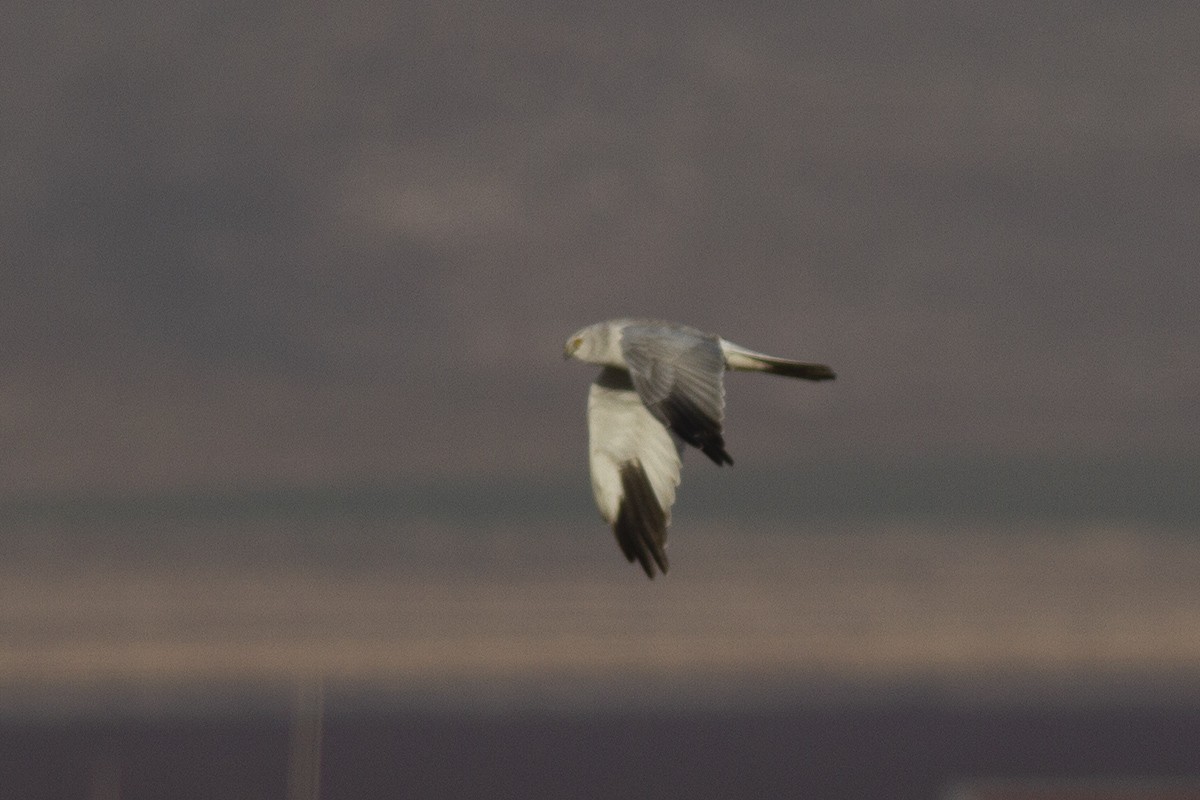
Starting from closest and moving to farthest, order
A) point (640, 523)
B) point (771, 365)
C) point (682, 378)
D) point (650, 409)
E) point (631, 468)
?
point (650, 409), point (682, 378), point (771, 365), point (640, 523), point (631, 468)

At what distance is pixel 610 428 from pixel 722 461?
19.7 ft

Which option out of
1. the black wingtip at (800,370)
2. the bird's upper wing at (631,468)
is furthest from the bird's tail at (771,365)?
the bird's upper wing at (631,468)

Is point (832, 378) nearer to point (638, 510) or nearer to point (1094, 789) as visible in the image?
point (638, 510)

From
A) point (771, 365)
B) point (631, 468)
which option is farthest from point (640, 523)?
point (771, 365)

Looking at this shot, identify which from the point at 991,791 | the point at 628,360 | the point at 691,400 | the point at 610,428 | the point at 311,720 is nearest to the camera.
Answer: the point at 691,400

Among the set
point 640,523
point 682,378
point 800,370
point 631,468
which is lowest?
point 640,523

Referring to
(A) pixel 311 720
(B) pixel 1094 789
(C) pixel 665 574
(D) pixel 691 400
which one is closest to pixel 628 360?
(D) pixel 691 400

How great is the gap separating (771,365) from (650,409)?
2.94 m

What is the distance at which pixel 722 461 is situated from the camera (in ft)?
54.2

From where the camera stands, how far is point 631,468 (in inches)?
866

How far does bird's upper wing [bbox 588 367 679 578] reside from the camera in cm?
2127

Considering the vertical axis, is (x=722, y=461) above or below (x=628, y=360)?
→ below

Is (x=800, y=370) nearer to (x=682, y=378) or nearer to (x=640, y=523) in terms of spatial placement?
(x=682, y=378)

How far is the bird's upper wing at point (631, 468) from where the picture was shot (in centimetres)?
2127
